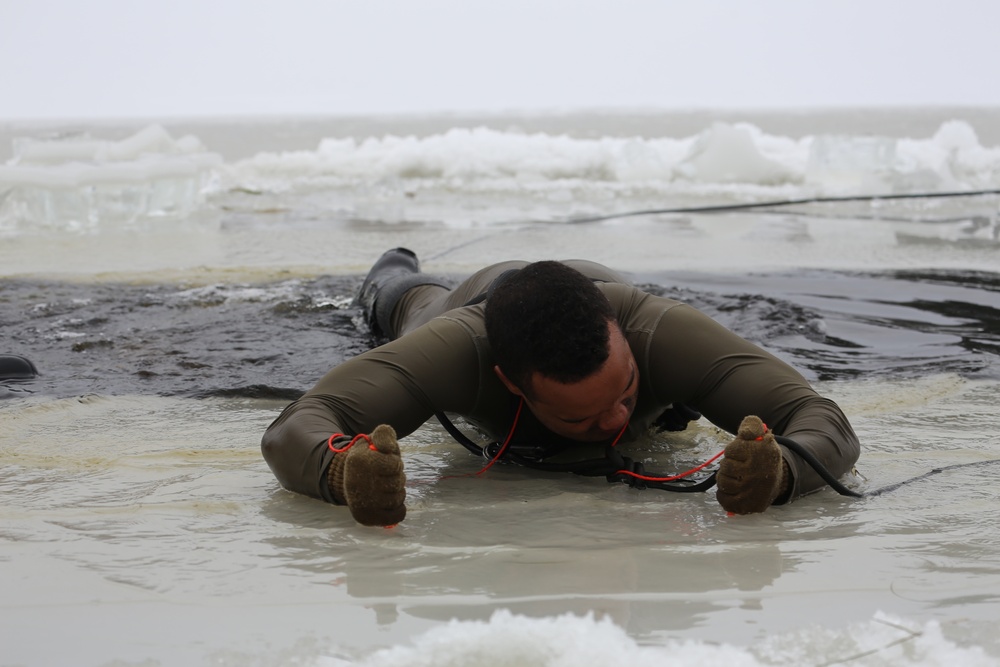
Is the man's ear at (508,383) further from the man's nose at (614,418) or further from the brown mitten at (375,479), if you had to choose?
the brown mitten at (375,479)

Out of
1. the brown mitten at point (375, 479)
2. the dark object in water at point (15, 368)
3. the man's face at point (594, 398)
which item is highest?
the man's face at point (594, 398)

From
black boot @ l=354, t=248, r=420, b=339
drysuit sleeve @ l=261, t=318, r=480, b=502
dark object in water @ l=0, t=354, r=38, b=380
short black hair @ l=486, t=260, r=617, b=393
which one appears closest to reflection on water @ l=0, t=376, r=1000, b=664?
drysuit sleeve @ l=261, t=318, r=480, b=502

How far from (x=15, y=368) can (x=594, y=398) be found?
2.42 meters

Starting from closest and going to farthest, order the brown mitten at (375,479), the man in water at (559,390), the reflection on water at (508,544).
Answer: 1. the reflection on water at (508,544)
2. the brown mitten at (375,479)
3. the man in water at (559,390)

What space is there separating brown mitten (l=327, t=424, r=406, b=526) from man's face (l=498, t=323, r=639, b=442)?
39cm

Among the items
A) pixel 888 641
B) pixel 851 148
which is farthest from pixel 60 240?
pixel 851 148

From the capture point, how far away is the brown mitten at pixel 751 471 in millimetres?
1926

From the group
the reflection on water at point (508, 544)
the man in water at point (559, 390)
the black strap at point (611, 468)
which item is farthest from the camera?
the black strap at point (611, 468)

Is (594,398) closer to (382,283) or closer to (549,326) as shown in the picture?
(549,326)

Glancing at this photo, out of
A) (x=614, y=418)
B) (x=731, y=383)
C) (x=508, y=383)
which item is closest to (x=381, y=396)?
(x=508, y=383)

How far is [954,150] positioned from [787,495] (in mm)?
11873

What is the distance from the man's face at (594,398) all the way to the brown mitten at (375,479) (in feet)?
1.29

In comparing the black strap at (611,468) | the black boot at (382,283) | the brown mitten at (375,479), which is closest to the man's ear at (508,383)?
the black strap at (611,468)

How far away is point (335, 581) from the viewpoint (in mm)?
1801
